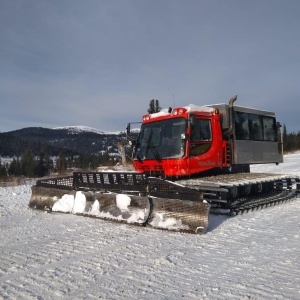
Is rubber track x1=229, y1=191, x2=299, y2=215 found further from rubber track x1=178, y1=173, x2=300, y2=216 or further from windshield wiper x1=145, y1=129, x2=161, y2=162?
windshield wiper x1=145, y1=129, x2=161, y2=162

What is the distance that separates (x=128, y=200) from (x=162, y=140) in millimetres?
2386

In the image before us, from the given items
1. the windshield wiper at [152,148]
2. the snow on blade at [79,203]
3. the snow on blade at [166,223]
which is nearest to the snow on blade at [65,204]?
the snow on blade at [79,203]

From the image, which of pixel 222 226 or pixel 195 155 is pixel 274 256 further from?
pixel 195 155

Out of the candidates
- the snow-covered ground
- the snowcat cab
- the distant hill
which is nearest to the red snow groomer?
the snowcat cab

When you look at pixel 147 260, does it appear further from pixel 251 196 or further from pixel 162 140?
pixel 251 196

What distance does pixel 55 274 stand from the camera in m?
4.25

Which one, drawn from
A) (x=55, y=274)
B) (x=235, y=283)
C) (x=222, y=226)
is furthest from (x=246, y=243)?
(x=55, y=274)

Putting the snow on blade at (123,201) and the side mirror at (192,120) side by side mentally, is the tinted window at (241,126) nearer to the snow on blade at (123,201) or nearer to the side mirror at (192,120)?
the side mirror at (192,120)

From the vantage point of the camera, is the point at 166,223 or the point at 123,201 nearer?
the point at 166,223

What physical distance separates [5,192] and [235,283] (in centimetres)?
1041

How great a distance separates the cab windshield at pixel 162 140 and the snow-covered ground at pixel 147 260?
2143 mm

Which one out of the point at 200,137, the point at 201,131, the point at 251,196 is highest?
the point at 201,131

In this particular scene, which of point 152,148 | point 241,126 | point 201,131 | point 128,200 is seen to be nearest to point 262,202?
point 241,126

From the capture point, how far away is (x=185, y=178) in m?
8.76
